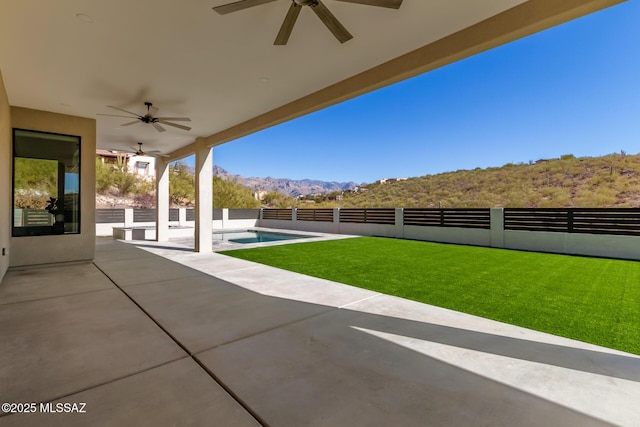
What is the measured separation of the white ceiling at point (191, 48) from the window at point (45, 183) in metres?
0.79

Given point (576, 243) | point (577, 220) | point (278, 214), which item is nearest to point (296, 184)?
point (278, 214)

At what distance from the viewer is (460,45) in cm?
324

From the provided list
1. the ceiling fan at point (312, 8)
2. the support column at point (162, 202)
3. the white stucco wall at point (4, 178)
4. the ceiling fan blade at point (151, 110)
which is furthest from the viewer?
the support column at point (162, 202)

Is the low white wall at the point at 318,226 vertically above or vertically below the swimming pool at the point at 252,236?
above

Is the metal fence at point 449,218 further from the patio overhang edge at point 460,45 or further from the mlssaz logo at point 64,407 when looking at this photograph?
the mlssaz logo at point 64,407

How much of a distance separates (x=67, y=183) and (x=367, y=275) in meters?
6.31

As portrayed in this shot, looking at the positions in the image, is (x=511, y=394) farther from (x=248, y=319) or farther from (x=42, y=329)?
(x=42, y=329)

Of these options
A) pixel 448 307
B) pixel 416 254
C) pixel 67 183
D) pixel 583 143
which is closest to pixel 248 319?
pixel 448 307

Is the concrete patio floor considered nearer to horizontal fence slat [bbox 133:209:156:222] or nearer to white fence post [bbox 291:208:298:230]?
horizontal fence slat [bbox 133:209:156:222]

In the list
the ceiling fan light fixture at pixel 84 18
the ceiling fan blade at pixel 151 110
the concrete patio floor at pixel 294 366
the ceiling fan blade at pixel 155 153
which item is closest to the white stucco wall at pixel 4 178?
the concrete patio floor at pixel 294 366

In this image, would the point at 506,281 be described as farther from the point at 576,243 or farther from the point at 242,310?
the point at 576,243

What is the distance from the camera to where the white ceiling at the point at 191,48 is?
283 centimetres

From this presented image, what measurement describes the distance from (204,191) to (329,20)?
6200 mm

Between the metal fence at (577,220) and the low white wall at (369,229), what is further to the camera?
the low white wall at (369,229)
